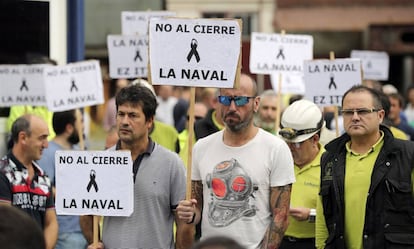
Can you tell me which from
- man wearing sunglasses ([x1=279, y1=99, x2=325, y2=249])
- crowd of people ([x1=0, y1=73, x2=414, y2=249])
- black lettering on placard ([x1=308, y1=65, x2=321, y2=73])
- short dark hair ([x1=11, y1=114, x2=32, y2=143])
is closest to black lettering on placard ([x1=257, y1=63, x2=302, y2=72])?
black lettering on placard ([x1=308, y1=65, x2=321, y2=73])

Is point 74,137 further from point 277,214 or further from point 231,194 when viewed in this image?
point 277,214

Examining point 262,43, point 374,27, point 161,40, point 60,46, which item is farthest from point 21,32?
point 374,27

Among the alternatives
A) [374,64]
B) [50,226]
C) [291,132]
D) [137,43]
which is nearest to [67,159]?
[50,226]

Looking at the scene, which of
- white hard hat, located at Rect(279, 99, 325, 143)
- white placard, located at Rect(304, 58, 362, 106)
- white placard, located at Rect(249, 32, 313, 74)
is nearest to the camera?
white hard hat, located at Rect(279, 99, 325, 143)

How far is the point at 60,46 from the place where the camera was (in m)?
13.8

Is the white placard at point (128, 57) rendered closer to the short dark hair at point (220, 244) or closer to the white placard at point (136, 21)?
the white placard at point (136, 21)

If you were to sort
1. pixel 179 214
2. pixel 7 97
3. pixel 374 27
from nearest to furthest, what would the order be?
pixel 179 214 < pixel 7 97 < pixel 374 27

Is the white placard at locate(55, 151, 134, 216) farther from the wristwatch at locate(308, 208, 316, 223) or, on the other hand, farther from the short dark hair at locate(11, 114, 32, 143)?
the wristwatch at locate(308, 208, 316, 223)

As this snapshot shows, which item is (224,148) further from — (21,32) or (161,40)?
(21,32)

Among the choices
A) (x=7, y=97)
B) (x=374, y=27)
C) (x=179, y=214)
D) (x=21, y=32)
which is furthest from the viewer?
(x=374, y=27)

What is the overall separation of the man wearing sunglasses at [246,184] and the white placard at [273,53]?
4.37 metres

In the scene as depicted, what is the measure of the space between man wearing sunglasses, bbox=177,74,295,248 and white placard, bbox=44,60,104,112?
346 cm

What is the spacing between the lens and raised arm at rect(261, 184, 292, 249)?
293 inches

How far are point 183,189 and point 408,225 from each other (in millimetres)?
1412
